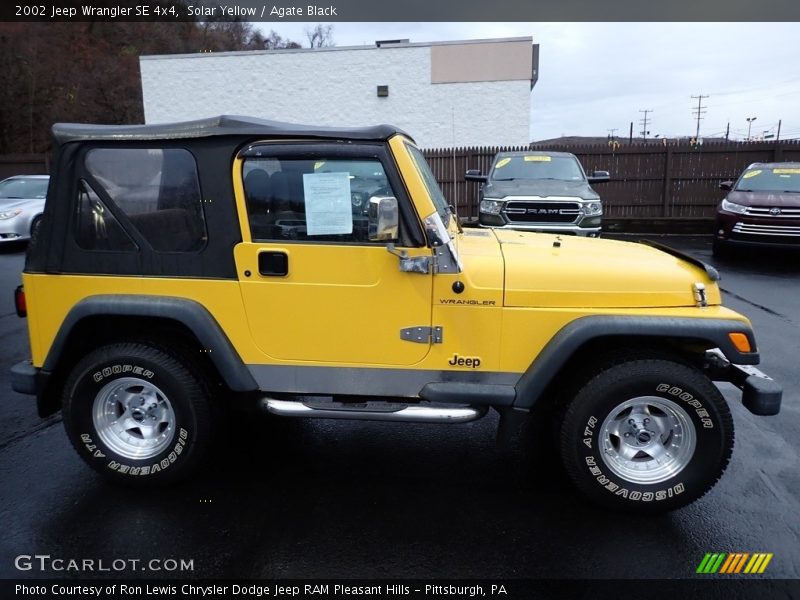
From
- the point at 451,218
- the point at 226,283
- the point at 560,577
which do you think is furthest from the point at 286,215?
the point at 560,577

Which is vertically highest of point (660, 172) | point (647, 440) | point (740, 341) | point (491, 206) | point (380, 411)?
point (660, 172)

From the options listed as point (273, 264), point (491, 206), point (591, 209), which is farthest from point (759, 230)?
point (273, 264)

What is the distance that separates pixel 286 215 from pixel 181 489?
169cm

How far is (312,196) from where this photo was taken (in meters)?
2.94

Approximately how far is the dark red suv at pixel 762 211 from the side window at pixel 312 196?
906cm

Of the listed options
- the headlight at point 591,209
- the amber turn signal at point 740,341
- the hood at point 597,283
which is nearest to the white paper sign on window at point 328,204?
the hood at point 597,283

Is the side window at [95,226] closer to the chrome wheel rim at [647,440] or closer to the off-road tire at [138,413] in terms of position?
the off-road tire at [138,413]

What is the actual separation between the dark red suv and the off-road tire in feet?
32.0

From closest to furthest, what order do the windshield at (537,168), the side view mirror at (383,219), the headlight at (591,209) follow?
the side view mirror at (383,219)
the headlight at (591,209)
the windshield at (537,168)

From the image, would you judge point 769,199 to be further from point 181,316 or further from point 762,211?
point 181,316

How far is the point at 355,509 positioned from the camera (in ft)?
9.97

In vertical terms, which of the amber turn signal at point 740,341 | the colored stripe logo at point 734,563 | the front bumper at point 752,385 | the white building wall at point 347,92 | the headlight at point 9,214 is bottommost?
the colored stripe logo at point 734,563

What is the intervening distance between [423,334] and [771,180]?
10133mm

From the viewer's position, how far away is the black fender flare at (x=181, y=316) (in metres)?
2.98
